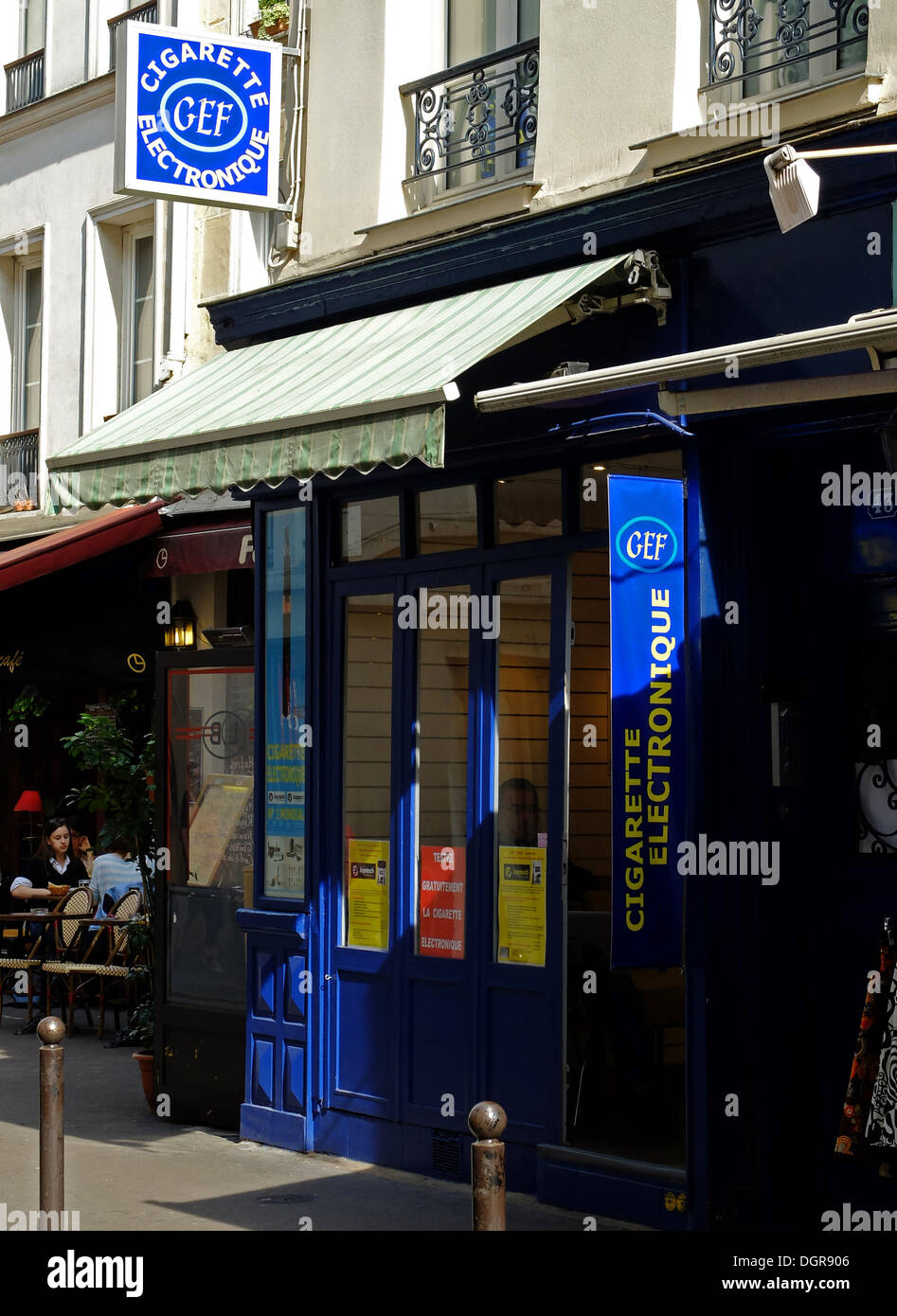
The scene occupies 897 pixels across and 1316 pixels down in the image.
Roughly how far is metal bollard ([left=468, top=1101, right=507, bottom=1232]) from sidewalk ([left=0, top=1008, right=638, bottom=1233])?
2.78m

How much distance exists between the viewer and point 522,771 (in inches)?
357

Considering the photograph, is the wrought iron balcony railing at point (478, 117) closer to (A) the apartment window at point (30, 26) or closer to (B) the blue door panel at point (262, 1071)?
(B) the blue door panel at point (262, 1071)

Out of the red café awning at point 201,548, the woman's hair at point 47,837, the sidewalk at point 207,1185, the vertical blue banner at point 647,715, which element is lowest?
the sidewalk at point 207,1185

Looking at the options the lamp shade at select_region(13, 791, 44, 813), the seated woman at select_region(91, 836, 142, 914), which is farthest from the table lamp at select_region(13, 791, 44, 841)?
the seated woman at select_region(91, 836, 142, 914)

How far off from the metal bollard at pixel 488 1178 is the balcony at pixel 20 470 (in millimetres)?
12521

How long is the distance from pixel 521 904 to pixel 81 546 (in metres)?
6.13

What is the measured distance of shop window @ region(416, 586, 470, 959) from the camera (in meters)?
9.30

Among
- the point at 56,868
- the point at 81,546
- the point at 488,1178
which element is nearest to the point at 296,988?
Result: the point at 488,1178

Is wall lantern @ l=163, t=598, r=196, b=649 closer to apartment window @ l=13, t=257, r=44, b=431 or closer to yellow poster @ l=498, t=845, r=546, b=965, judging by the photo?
apartment window @ l=13, t=257, r=44, b=431

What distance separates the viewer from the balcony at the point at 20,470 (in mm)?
17156

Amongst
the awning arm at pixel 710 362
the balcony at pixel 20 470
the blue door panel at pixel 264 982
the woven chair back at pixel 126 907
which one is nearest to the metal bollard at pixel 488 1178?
the awning arm at pixel 710 362
